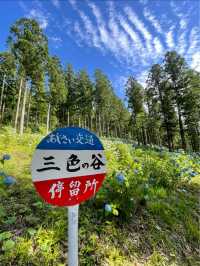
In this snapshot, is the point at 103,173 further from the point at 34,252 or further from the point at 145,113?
the point at 145,113

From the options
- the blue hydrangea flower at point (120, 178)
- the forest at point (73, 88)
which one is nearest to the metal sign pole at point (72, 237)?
the blue hydrangea flower at point (120, 178)

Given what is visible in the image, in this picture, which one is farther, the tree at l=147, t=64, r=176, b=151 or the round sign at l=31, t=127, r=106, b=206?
the tree at l=147, t=64, r=176, b=151

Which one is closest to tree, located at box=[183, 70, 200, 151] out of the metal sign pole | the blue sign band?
the blue sign band

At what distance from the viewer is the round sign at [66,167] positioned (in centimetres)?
114

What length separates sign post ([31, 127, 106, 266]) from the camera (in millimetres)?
1143

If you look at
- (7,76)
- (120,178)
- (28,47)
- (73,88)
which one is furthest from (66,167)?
(73,88)

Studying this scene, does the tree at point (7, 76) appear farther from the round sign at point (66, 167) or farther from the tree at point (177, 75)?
the round sign at point (66, 167)

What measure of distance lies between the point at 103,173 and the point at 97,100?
101 ft

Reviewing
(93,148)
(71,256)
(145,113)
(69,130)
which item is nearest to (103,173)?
(93,148)

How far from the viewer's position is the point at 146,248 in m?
2.21

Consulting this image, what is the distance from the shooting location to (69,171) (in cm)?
120

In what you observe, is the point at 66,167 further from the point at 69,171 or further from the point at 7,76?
the point at 7,76

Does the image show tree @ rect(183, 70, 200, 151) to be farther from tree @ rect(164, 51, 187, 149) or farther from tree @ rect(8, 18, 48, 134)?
tree @ rect(8, 18, 48, 134)

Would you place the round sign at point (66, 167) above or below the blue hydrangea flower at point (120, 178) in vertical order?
above
